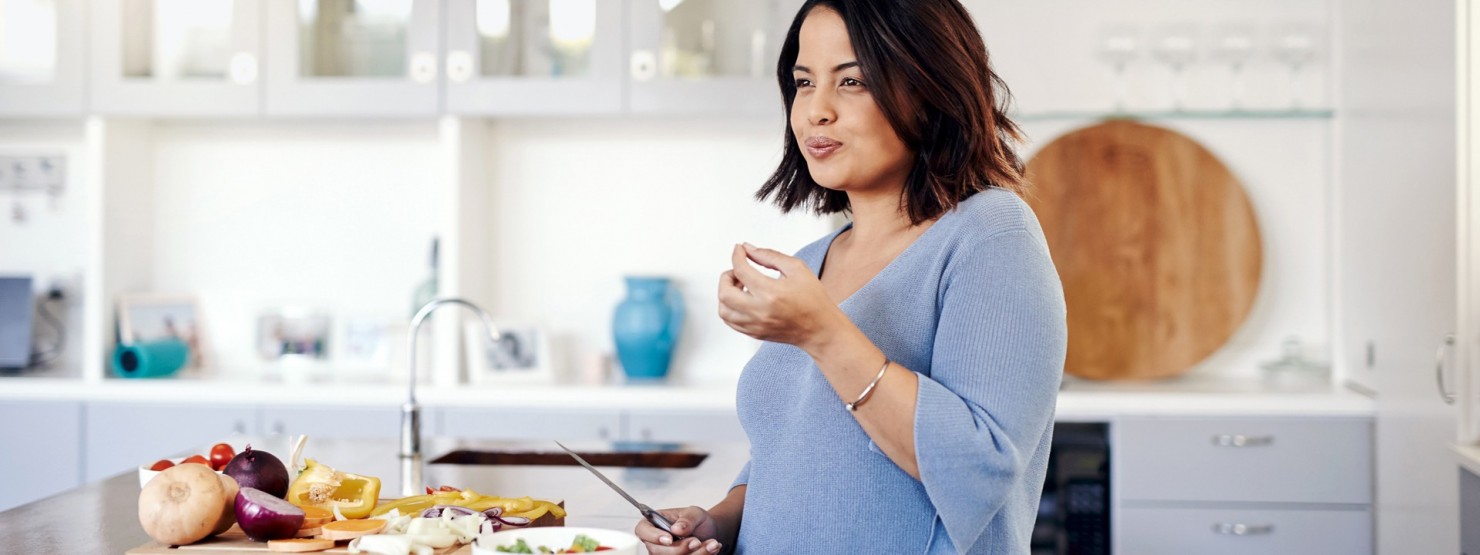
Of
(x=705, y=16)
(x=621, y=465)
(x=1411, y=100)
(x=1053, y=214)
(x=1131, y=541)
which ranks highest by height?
(x=705, y=16)

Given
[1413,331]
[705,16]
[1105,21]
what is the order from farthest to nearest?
[1105,21] → [705,16] → [1413,331]

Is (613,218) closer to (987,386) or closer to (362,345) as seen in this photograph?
(362,345)

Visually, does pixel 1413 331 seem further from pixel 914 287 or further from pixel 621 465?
pixel 914 287

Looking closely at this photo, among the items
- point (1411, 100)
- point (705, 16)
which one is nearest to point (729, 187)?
point (705, 16)

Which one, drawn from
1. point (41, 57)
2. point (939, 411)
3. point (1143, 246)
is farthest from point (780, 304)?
point (41, 57)

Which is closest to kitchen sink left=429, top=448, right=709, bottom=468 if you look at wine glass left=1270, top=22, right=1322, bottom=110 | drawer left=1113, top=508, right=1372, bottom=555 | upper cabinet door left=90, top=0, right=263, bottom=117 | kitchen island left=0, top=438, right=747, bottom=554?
kitchen island left=0, top=438, right=747, bottom=554

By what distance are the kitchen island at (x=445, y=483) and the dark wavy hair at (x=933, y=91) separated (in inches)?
27.8

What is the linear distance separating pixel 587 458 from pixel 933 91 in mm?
1430

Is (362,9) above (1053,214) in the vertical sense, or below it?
above

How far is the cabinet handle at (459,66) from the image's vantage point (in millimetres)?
3506

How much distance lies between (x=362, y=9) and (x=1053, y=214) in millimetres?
1993

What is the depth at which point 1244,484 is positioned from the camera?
3193mm

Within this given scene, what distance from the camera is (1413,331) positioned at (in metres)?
2.89

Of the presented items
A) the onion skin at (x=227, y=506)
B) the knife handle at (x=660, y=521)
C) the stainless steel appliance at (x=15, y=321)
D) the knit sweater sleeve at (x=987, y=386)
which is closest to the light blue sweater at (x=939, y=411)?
the knit sweater sleeve at (x=987, y=386)
